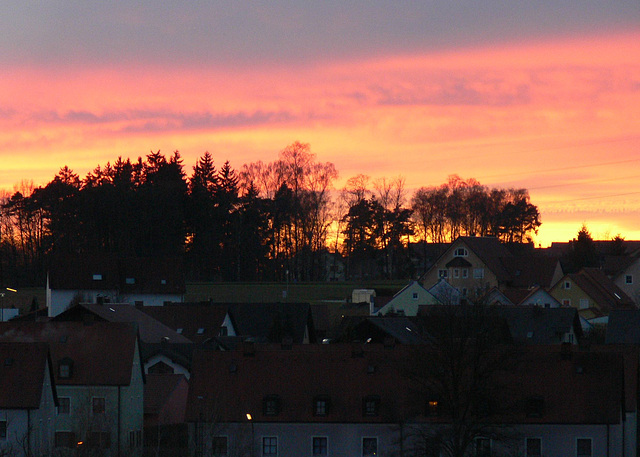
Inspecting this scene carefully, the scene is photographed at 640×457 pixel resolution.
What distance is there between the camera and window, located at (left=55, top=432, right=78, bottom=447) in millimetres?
40737

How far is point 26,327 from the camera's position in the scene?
2045 inches

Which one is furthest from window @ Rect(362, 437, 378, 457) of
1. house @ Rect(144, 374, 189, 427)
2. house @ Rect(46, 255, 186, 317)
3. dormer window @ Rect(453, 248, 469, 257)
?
dormer window @ Rect(453, 248, 469, 257)

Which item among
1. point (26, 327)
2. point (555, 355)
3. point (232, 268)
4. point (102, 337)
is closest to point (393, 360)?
point (555, 355)

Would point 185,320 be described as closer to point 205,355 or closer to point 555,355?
point 205,355

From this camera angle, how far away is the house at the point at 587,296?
293 ft

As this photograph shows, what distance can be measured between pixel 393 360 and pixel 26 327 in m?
17.4

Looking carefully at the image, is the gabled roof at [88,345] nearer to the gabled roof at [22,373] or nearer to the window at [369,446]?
the gabled roof at [22,373]

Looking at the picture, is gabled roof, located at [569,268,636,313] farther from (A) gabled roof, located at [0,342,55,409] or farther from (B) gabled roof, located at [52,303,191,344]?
(A) gabled roof, located at [0,342,55,409]

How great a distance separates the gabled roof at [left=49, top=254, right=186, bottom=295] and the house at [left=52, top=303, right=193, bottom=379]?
21504 millimetres

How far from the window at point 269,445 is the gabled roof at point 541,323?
31.3 meters

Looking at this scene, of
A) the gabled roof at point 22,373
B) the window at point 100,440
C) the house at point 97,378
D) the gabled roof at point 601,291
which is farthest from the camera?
the gabled roof at point 601,291

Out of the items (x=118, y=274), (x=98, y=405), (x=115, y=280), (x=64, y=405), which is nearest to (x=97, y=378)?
(x=98, y=405)

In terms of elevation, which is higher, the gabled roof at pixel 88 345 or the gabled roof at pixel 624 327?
the gabled roof at pixel 624 327

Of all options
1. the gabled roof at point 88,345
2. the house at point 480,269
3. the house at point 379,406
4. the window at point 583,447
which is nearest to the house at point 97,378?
the gabled roof at point 88,345
